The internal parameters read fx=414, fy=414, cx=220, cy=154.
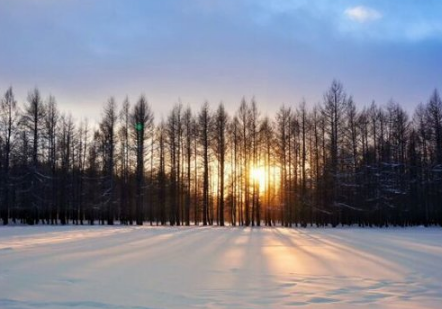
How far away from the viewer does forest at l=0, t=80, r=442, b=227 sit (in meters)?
46.0

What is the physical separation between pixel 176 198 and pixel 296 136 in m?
16.3

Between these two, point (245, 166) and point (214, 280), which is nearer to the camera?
point (214, 280)

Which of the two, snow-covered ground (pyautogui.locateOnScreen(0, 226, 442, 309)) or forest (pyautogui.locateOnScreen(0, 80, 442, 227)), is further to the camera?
forest (pyautogui.locateOnScreen(0, 80, 442, 227))

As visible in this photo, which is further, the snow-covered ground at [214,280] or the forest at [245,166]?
the forest at [245,166]

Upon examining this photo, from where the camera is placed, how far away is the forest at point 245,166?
46.0 metres

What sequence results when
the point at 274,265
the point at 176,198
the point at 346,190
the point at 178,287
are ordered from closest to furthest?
the point at 178,287, the point at 274,265, the point at 346,190, the point at 176,198

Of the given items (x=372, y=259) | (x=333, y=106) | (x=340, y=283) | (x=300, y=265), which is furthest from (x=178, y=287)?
(x=333, y=106)

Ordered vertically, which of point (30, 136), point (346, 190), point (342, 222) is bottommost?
point (342, 222)

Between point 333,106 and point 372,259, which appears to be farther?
point 333,106

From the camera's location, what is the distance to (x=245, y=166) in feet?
160

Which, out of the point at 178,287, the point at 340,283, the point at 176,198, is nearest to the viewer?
the point at 178,287

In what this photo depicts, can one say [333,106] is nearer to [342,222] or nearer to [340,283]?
[342,222]

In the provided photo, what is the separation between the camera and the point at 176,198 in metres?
50.5

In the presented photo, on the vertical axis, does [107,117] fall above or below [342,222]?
above
